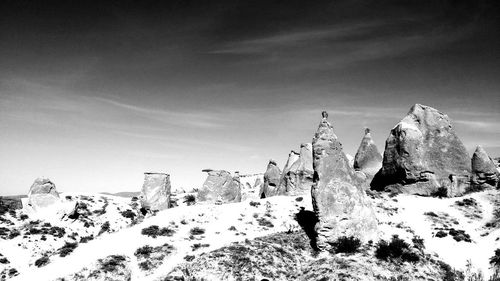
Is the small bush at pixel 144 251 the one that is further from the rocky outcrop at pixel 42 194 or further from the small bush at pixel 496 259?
the rocky outcrop at pixel 42 194

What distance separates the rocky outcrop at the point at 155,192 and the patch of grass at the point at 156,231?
830 cm

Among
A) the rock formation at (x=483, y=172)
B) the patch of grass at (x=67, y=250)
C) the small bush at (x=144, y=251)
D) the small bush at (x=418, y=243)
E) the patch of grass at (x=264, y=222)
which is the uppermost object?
the rock formation at (x=483, y=172)

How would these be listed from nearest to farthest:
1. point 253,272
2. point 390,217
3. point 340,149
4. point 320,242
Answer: point 253,272 → point 320,242 → point 340,149 → point 390,217

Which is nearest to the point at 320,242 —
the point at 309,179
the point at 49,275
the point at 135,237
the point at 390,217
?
the point at 390,217

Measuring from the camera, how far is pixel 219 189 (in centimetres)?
3262

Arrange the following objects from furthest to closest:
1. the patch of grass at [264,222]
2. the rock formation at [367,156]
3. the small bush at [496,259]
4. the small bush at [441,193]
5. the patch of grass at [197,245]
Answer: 1. the rock formation at [367,156]
2. the small bush at [441,193]
3. the patch of grass at [264,222]
4. the patch of grass at [197,245]
5. the small bush at [496,259]

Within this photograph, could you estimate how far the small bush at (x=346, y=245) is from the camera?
16172 millimetres

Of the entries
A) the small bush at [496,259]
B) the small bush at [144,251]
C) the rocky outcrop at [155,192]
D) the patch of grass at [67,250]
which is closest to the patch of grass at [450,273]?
the small bush at [496,259]

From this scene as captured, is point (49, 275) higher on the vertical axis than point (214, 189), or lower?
lower

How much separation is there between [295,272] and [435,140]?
2423 cm

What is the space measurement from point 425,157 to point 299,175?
43.9ft

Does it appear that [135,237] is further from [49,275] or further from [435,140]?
[435,140]

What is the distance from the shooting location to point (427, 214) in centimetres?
2481

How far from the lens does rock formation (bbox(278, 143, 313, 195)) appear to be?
35.0 meters
